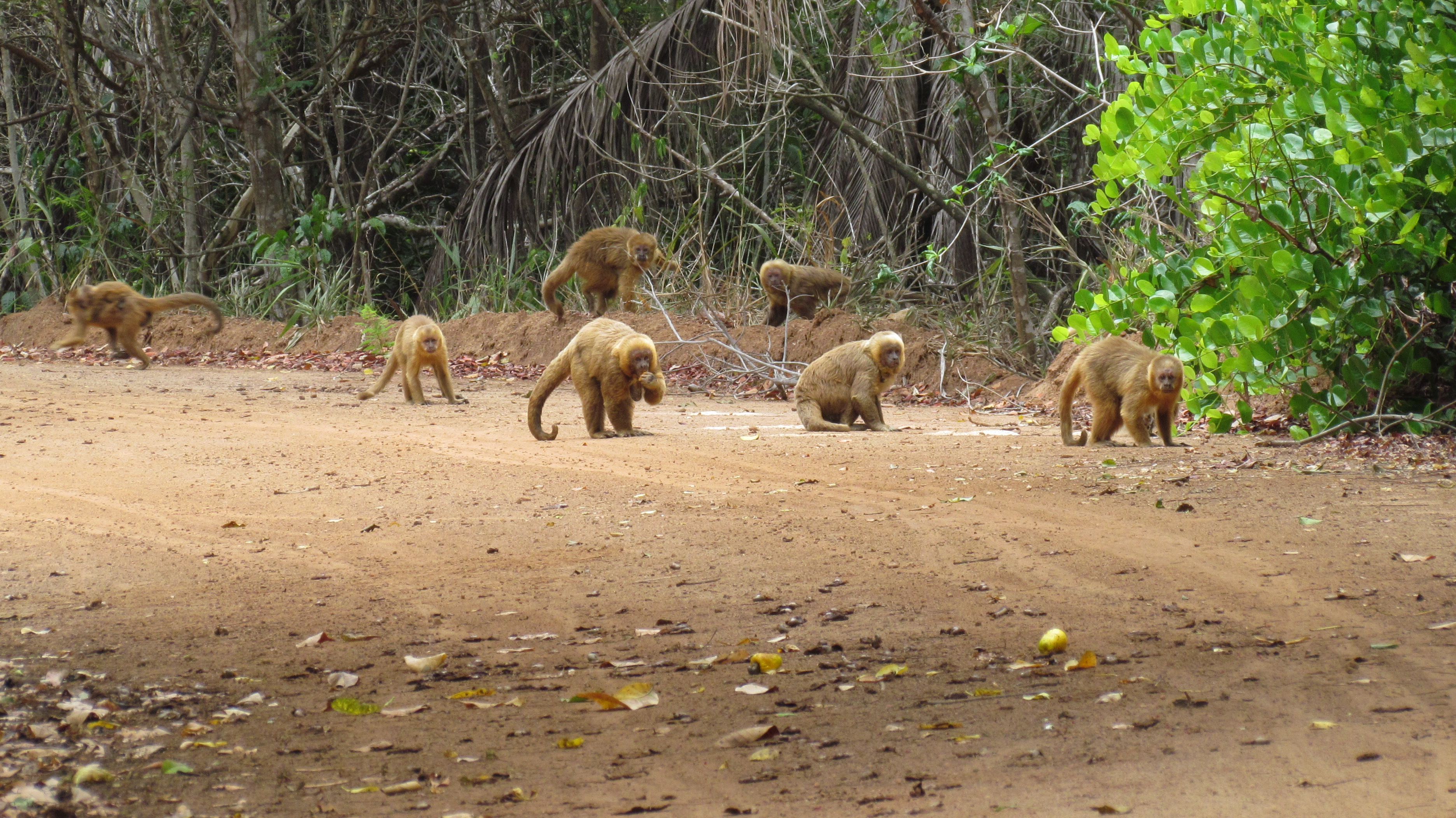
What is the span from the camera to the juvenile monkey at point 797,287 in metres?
12.9

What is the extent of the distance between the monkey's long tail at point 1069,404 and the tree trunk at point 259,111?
1137 cm

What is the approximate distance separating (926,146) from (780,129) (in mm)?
1904

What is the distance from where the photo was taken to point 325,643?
13.7 ft

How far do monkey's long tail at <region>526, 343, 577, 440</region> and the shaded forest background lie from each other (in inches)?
139

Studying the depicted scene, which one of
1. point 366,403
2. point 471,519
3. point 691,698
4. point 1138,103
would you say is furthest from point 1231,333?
point 366,403

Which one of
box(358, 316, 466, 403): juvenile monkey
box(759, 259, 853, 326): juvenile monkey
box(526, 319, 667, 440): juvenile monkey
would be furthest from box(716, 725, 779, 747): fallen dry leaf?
box(759, 259, 853, 326): juvenile monkey

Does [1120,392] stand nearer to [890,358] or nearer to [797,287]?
[890,358]

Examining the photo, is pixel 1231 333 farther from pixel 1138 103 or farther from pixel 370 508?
pixel 370 508

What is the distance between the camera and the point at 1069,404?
8.27 meters

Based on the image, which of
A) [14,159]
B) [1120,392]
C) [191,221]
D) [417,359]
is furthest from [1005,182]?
[14,159]

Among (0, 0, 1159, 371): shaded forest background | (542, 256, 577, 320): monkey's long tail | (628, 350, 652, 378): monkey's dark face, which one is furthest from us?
(542, 256, 577, 320): monkey's long tail

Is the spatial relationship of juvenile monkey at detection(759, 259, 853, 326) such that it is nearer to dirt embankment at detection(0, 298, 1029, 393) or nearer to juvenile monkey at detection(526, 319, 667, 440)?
dirt embankment at detection(0, 298, 1029, 393)

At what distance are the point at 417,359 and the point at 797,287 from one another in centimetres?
429

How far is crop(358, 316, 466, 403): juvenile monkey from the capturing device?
10.3 m
